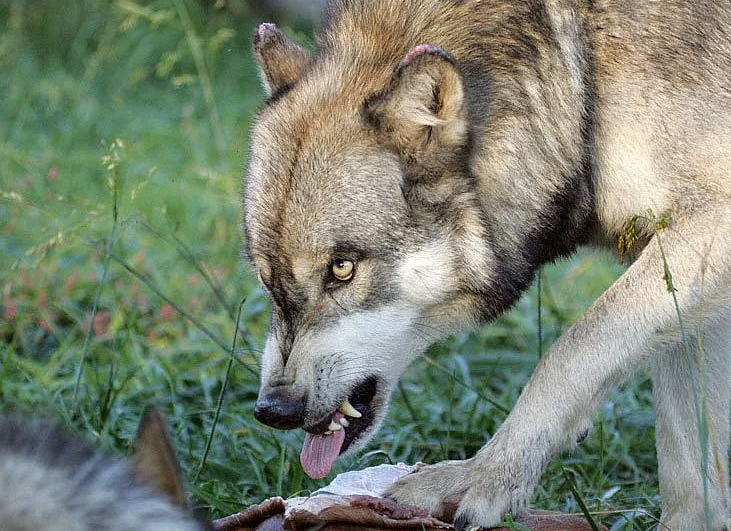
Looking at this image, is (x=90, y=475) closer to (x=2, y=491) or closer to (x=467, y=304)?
(x=2, y=491)

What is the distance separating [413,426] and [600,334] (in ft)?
4.54

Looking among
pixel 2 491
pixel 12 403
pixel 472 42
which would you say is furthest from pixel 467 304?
pixel 2 491

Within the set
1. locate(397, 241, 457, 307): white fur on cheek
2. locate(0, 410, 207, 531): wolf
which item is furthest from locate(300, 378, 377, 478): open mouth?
locate(0, 410, 207, 531): wolf

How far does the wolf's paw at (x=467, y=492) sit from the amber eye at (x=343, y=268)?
64 cm

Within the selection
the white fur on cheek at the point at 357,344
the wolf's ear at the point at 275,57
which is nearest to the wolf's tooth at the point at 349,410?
the white fur on cheek at the point at 357,344

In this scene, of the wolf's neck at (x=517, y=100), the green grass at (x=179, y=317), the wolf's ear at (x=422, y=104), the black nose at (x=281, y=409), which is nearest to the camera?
the wolf's ear at (x=422, y=104)

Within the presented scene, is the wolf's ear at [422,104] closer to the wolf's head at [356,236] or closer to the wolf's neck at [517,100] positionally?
the wolf's head at [356,236]

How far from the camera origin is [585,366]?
340 centimetres

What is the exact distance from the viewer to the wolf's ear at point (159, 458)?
2.24 metres

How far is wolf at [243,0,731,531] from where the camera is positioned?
3443 millimetres

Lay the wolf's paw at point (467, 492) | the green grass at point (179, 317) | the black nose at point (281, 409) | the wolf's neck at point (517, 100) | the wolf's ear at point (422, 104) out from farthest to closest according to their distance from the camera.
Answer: the green grass at point (179, 317), the wolf's neck at point (517, 100), the black nose at point (281, 409), the wolf's ear at point (422, 104), the wolf's paw at point (467, 492)

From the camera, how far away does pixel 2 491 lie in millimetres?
1846

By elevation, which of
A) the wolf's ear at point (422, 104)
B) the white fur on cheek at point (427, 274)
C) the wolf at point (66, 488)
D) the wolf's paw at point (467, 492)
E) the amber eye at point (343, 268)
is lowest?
the wolf's paw at point (467, 492)

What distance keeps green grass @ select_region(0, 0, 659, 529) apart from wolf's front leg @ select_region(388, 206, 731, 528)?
0.20 m
